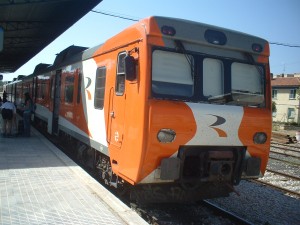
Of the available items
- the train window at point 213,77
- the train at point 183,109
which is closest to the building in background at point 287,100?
the train at point 183,109

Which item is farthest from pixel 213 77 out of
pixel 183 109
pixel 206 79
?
pixel 183 109

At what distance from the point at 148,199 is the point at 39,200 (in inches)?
68.7

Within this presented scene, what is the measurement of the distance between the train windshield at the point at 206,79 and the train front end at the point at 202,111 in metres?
0.01

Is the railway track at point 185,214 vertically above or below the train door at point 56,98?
below

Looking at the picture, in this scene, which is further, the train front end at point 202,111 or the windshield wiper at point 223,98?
the windshield wiper at point 223,98

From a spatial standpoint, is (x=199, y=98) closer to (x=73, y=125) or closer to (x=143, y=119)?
(x=143, y=119)

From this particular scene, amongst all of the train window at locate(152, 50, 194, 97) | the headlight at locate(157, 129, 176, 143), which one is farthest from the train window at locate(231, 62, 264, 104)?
the headlight at locate(157, 129, 176, 143)

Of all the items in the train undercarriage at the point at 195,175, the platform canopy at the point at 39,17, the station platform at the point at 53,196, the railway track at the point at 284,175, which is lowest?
the railway track at the point at 284,175

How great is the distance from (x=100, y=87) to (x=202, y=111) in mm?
2568

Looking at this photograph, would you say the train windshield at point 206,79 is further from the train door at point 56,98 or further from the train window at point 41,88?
the train window at point 41,88

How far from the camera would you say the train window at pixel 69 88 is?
9500 millimetres

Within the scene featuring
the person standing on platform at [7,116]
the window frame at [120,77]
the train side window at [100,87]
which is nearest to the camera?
the window frame at [120,77]

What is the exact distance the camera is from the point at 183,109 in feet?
17.2

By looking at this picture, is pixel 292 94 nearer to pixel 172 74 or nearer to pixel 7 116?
pixel 7 116
